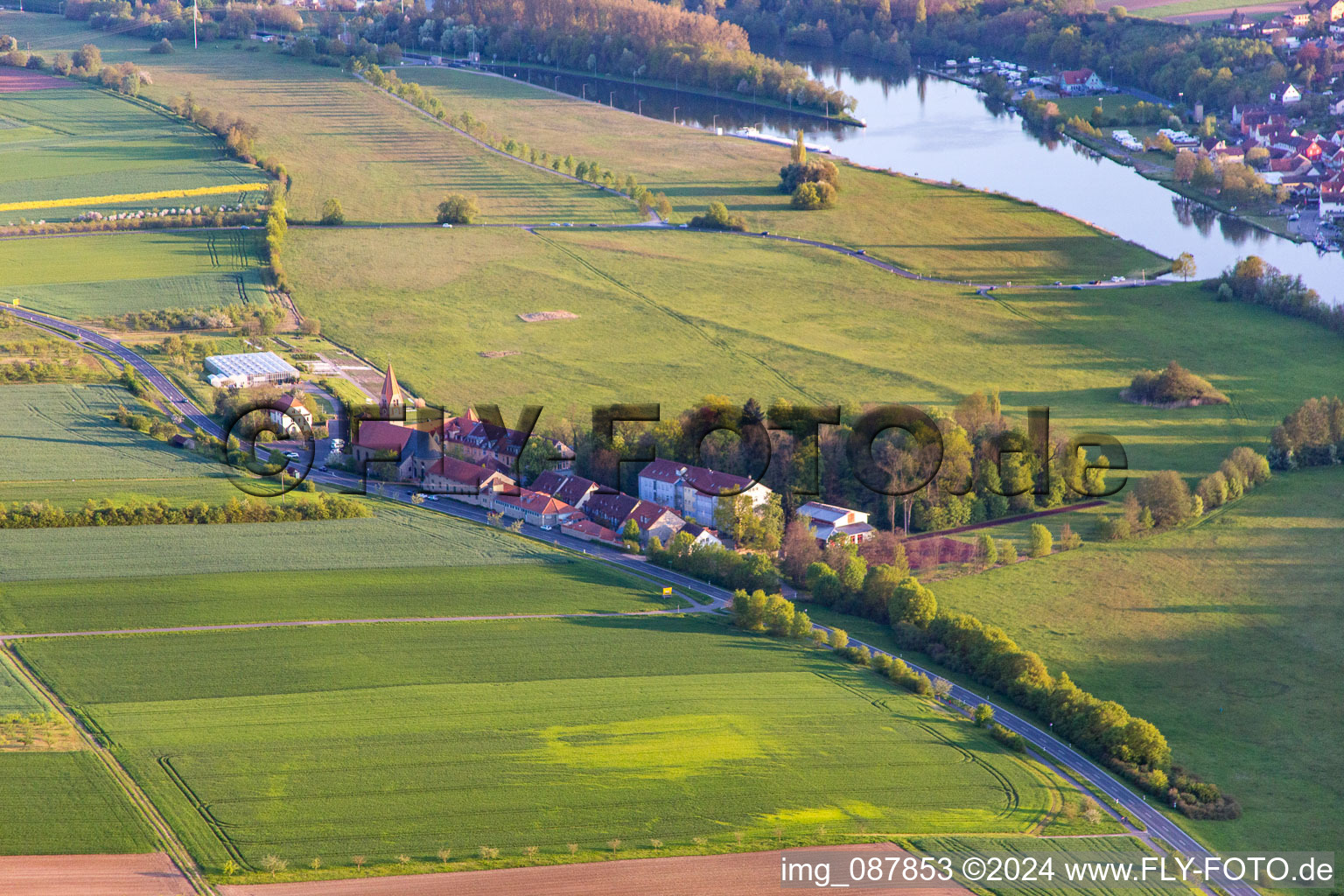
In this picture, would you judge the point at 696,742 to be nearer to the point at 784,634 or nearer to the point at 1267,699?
the point at 784,634

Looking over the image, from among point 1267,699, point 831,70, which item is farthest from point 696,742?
point 831,70

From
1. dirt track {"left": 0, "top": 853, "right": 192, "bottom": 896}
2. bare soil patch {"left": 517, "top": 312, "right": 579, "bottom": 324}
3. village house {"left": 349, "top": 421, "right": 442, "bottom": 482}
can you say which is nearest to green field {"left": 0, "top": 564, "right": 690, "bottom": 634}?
village house {"left": 349, "top": 421, "right": 442, "bottom": 482}

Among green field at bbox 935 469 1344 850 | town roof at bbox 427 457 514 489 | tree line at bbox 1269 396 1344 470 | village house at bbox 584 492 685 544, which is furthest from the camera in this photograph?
tree line at bbox 1269 396 1344 470

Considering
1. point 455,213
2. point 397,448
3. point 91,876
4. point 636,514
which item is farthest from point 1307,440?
point 455,213

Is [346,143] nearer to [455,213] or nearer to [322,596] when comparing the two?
[455,213]

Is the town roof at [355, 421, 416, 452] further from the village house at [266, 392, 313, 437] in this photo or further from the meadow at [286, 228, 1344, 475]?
the meadow at [286, 228, 1344, 475]

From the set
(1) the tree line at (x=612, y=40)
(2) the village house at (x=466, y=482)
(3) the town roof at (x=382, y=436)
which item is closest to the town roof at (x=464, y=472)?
(2) the village house at (x=466, y=482)

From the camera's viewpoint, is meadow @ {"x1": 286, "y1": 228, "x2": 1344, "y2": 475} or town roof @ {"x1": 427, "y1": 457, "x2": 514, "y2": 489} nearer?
town roof @ {"x1": 427, "y1": 457, "x2": 514, "y2": 489}
